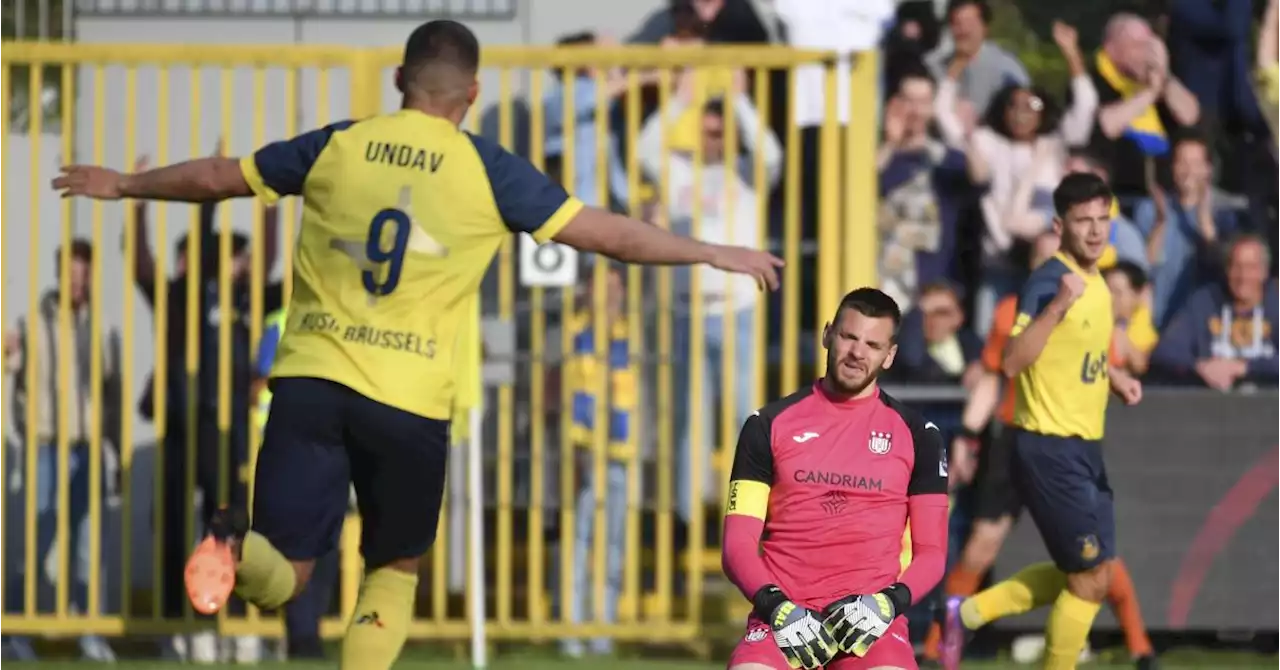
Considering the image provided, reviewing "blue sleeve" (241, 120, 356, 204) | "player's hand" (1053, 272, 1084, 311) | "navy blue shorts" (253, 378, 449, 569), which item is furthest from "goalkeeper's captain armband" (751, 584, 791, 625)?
"player's hand" (1053, 272, 1084, 311)

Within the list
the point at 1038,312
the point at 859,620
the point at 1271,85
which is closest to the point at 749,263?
the point at 859,620

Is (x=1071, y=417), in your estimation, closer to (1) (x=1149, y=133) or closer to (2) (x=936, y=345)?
(2) (x=936, y=345)

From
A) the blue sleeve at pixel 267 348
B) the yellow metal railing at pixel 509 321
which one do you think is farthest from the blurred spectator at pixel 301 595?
the yellow metal railing at pixel 509 321

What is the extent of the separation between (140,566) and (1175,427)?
4551 millimetres

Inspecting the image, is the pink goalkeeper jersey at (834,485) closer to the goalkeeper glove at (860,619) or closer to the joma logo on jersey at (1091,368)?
the goalkeeper glove at (860,619)

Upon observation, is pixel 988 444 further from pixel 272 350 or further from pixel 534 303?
pixel 272 350

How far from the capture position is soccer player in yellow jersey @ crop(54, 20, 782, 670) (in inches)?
260

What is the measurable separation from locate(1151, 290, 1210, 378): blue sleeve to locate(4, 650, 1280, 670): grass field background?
50.2 inches

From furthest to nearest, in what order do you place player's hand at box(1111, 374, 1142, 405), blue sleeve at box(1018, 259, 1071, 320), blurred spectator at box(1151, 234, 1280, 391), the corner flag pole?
blurred spectator at box(1151, 234, 1280, 391), the corner flag pole, player's hand at box(1111, 374, 1142, 405), blue sleeve at box(1018, 259, 1071, 320)

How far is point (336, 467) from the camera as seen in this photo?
6688mm

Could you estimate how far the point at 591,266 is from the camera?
34.6 ft

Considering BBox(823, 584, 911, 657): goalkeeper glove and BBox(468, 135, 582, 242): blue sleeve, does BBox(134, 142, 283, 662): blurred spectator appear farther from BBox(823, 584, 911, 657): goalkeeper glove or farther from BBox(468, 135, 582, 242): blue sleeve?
BBox(823, 584, 911, 657): goalkeeper glove

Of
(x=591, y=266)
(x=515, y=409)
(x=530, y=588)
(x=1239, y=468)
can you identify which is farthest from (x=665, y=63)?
(x=1239, y=468)

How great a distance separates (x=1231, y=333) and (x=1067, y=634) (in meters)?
2.42
